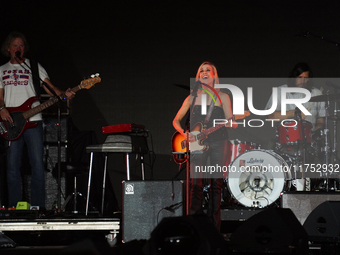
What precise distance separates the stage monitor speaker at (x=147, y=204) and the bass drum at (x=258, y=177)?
120 centimetres

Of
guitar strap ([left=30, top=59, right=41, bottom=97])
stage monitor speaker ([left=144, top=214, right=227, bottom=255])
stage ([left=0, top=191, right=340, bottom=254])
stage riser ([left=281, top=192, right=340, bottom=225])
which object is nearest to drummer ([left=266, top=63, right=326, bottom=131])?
stage ([left=0, top=191, right=340, bottom=254])

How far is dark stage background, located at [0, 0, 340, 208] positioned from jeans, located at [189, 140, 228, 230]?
5.30 ft

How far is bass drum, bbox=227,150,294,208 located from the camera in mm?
4906

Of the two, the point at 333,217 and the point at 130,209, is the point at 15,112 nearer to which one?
the point at 130,209

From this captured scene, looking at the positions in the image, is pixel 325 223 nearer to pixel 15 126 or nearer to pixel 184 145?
pixel 184 145

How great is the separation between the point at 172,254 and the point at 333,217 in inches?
52.4

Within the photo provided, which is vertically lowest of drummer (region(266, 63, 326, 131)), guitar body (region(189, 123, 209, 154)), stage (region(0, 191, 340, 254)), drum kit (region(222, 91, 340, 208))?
stage (region(0, 191, 340, 254))

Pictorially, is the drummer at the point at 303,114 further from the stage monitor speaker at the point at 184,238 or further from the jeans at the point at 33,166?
the stage monitor speaker at the point at 184,238

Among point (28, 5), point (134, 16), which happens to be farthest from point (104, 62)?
point (28, 5)

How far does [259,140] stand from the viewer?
557cm

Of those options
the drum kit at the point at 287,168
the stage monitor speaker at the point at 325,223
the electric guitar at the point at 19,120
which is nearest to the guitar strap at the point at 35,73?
the electric guitar at the point at 19,120

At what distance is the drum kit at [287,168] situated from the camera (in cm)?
489

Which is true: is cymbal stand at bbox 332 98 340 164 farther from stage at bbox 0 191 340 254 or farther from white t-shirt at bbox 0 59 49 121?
white t-shirt at bbox 0 59 49 121

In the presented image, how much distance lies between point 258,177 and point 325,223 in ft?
6.80
